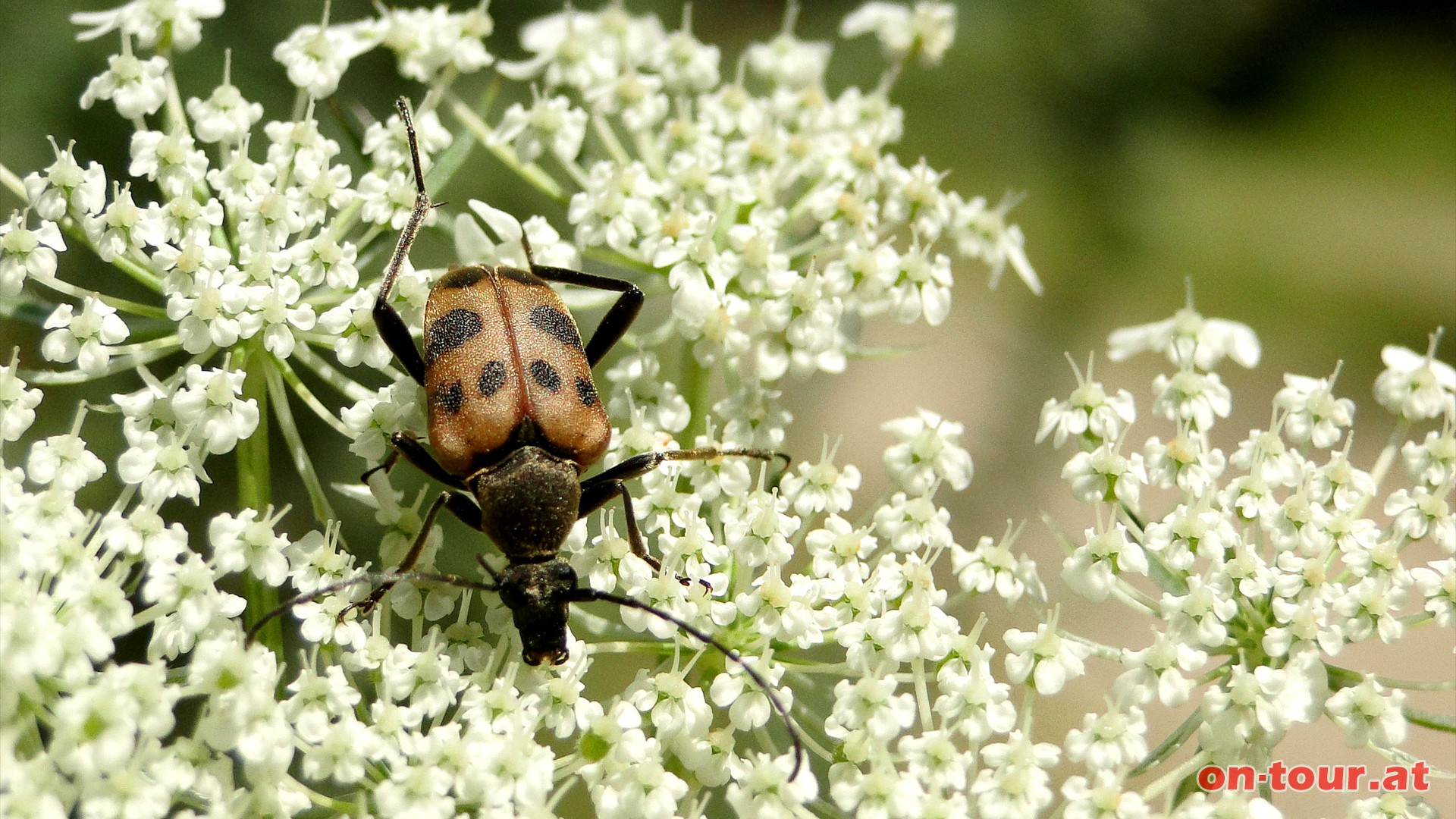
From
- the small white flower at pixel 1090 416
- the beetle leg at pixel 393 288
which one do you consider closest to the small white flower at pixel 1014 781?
the small white flower at pixel 1090 416

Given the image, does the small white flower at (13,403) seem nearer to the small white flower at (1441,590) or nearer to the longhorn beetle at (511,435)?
the longhorn beetle at (511,435)

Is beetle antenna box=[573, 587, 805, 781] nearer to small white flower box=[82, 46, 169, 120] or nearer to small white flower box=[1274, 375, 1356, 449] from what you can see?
small white flower box=[1274, 375, 1356, 449]

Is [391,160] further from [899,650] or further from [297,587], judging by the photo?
[899,650]

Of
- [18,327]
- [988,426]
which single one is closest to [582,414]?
[18,327]

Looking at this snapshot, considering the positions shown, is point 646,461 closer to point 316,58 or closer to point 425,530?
point 425,530

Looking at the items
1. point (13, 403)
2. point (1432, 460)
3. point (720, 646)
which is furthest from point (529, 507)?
point (1432, 460)

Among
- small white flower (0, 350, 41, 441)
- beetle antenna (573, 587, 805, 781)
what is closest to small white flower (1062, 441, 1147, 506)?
beetle antenna (573, 587, 805, 781)
